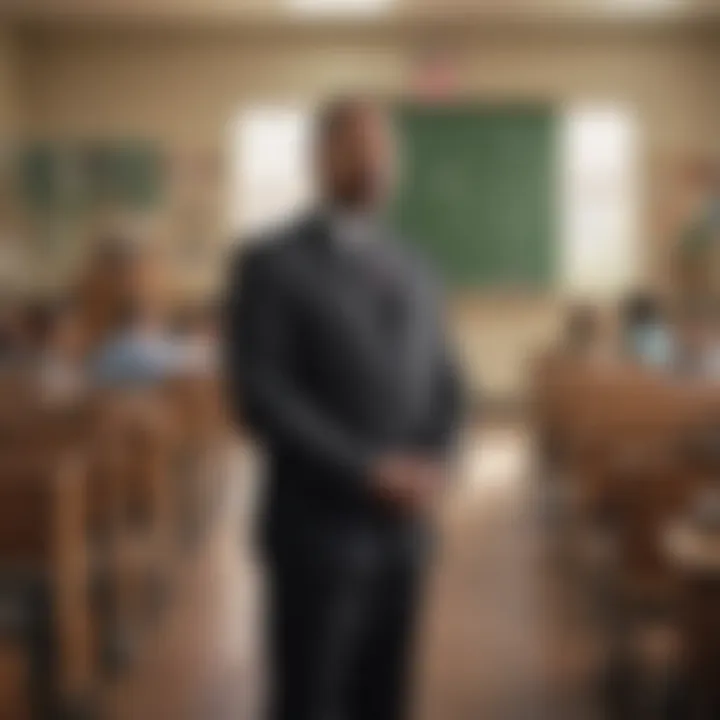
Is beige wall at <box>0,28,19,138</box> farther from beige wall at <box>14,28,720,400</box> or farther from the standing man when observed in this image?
the standing man

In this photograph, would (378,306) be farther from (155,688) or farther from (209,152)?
(209,152)

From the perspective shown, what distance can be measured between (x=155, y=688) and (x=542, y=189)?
23.7 ft

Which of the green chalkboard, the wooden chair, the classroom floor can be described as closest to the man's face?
the wooden chair

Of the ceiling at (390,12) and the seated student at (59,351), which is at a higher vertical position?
the ceiling at (390,12)

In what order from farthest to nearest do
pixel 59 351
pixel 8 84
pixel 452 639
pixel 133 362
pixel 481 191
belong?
pixel 481 191
pixel 8 84
pixel 59 351
pixel 133 362
pixel 452 639

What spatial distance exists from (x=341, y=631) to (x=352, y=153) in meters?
0.75

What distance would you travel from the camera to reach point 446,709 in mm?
3805

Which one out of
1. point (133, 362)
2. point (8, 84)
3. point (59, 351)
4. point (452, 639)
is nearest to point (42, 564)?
point (452, 639)

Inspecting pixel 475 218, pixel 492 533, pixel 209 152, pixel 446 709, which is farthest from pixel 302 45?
pixel 446 709

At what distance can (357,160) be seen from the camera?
2.10 metres

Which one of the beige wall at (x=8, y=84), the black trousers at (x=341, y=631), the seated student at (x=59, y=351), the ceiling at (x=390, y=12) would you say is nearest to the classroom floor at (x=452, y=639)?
the seated student at (x=59, y=351)

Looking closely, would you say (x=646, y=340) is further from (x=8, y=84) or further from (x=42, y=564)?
(x=8, y=84)

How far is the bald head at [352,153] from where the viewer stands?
2.09 meters

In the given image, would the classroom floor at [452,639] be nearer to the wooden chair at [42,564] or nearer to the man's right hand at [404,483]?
the wooden chair at [42,564]
